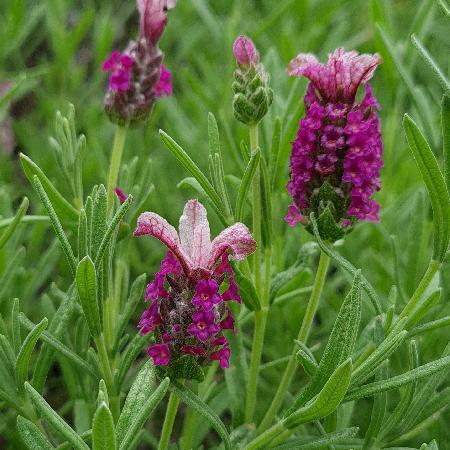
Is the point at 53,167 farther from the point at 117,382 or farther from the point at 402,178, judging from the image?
the point at 117,382

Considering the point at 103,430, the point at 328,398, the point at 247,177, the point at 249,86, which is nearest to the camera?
the point at 103,430

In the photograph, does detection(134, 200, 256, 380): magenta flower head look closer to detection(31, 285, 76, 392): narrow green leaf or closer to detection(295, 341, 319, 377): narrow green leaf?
detection(295, 341, 319, 377): narrow green leaf

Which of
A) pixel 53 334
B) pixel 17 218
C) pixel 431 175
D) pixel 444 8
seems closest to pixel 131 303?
pixel 53 334

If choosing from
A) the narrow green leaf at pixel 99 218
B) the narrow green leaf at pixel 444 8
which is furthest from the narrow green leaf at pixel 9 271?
the narrow green leaf at pixel 444 8

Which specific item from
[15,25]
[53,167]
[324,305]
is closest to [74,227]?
[324,305]

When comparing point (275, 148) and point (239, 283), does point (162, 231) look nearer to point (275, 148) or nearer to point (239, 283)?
point (239, 283)

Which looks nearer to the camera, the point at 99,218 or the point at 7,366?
the point at 99,218
